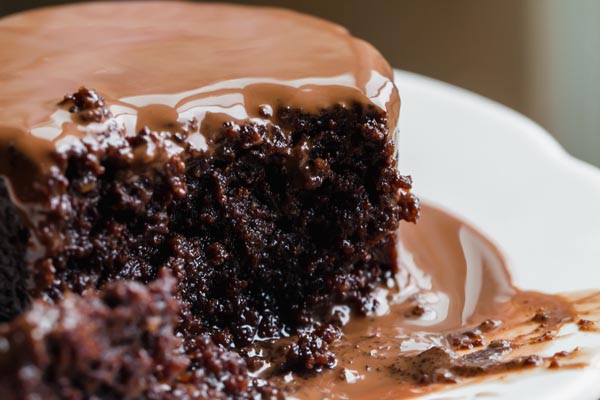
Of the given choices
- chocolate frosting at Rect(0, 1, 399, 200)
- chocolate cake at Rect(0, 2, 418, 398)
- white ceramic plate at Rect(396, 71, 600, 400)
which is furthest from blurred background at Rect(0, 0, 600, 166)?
chocolate cake at Rect(0, 2, 418, 398)

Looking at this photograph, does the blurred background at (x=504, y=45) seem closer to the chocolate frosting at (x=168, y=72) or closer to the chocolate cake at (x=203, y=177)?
the chocolate frosting at (x=168, y=72)

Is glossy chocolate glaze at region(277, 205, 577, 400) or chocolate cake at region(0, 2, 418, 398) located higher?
chocolate cake at region(0, 2, 418, 398)

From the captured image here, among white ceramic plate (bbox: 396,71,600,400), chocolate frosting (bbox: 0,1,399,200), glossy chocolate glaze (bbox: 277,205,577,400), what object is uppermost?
chocolate frosting (bbox: 0,1,399,200)

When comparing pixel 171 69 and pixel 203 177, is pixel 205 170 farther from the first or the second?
pixel 171 69

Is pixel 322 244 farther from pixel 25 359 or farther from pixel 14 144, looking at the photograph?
pixel 25 359

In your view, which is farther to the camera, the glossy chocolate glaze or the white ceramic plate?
the white ceramic plate

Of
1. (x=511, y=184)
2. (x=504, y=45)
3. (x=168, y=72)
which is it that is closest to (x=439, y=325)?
(x=511, y=184)

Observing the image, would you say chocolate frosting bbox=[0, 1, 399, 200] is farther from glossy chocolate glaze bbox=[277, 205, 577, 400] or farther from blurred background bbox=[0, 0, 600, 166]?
blurred background bbox=[0, 0, 600, 166]

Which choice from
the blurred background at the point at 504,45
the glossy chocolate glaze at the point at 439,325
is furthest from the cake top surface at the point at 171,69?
the blurred background at the point at 504,45

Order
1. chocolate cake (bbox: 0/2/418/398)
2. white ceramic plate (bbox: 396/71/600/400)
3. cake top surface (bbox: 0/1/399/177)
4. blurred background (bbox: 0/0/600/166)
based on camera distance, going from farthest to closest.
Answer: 1. blurred background (bbox: 0/0/600/166)
2. white ceramic plate (bbox: 396/71/600/400)
3. cake top surface (bbox: 0/1/399/177)
4. chocolate cake (bbox: 0/2/418/398)
